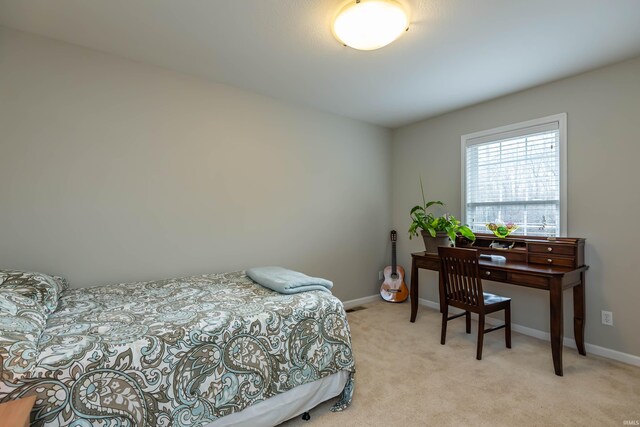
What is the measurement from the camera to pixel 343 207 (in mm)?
3842

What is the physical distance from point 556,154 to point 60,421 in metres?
3.76

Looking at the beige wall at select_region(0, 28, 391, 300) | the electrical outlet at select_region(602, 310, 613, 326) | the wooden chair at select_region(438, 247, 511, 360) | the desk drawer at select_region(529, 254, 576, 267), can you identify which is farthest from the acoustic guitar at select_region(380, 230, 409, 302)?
the electrical outlet at select_region(602, 310, 613, 326)

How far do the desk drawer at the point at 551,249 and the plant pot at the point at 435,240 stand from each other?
75cm

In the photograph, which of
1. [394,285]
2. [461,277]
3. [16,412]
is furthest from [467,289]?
[16,412]

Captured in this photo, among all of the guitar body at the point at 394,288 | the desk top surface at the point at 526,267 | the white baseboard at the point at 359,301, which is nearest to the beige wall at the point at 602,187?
the desk top surface at the point at 526,267

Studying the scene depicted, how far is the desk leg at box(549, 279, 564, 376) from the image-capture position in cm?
224

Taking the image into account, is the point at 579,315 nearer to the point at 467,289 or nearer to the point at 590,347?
the point at 590,347

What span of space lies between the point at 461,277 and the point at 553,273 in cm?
64

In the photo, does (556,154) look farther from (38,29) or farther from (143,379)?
(38,29)

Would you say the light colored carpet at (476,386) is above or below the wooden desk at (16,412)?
below

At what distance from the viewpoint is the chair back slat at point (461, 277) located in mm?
2537

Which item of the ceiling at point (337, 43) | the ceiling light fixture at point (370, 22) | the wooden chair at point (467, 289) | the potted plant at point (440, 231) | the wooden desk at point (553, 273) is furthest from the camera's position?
the potted plant at point (440, 231)

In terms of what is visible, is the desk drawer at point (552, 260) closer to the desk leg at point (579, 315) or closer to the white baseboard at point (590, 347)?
the desk leg at point (579, 315)

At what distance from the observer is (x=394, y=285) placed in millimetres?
4082
